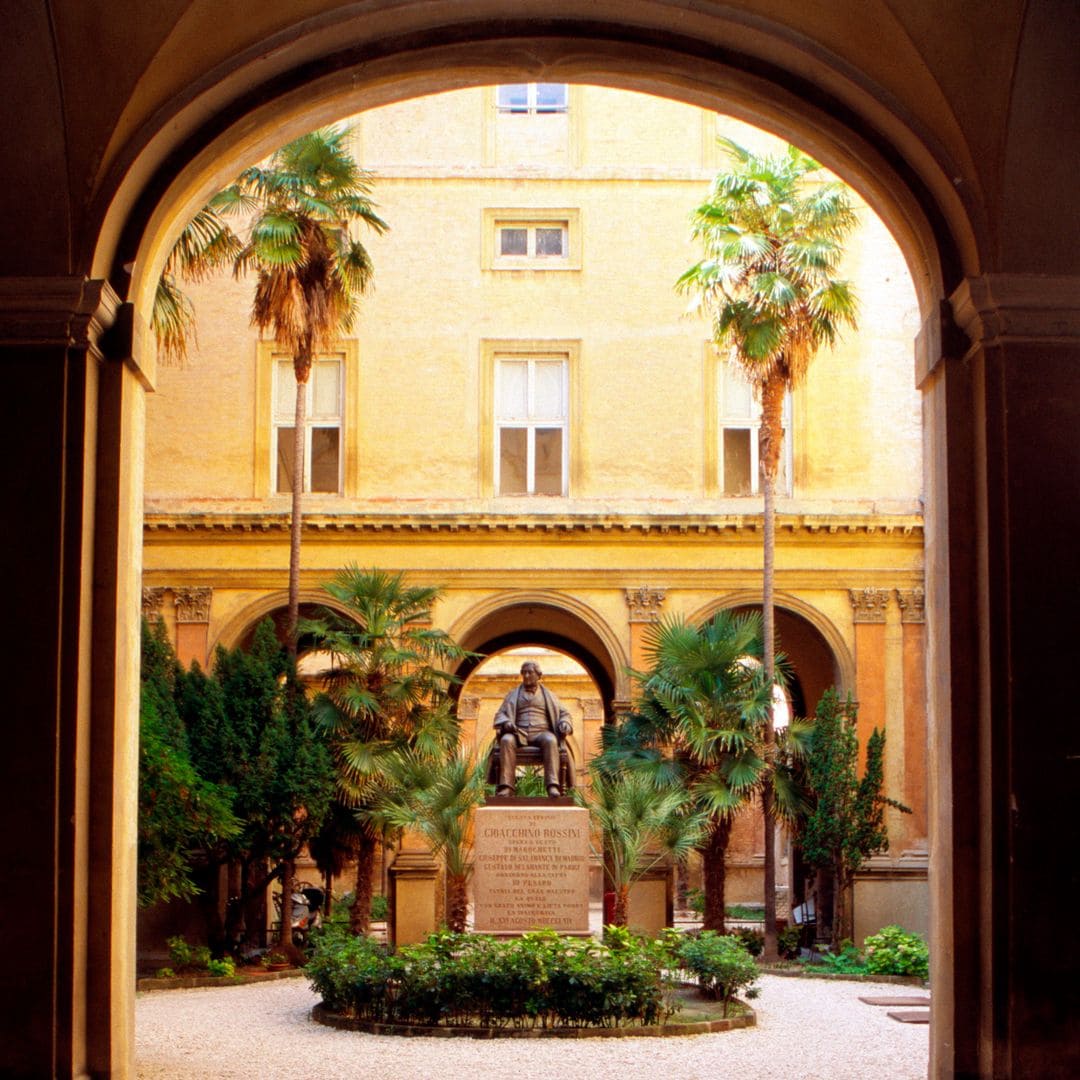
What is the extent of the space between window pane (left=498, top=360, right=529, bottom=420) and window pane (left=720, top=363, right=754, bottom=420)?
3.16 metres

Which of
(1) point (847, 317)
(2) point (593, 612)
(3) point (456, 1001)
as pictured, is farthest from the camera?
(2) point (593, 612)

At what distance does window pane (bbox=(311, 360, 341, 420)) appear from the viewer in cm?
3009

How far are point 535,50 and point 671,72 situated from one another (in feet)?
2.25

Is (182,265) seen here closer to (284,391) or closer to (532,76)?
(284,391)

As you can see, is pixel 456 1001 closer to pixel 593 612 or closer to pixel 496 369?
pixel 593 612

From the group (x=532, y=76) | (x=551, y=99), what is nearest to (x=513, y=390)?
(x=551, y=99)

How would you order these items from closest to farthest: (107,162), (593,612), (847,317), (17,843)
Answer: (17,843), (107,162), (847,317), (593,612)

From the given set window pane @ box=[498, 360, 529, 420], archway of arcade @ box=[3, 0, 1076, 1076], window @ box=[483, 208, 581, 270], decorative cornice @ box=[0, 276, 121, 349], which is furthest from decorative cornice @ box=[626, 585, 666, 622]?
decorative cornice @ box=[0, 276, 121, 349]

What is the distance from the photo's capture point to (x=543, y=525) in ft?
94.9

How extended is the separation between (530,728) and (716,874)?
4485 millimetres

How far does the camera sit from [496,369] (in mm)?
30062

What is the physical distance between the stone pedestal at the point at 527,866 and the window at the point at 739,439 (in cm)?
1228

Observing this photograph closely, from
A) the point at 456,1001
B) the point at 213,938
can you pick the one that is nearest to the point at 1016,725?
the point at 456,1001

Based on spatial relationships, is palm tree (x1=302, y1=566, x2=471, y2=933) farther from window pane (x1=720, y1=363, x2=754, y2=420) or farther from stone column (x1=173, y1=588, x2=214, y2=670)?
window pane (x1=720, y1=363, x2=754, y2=420)
